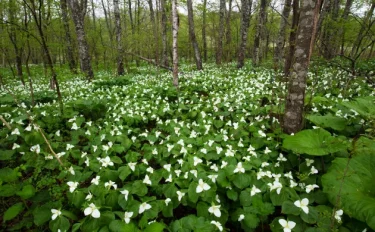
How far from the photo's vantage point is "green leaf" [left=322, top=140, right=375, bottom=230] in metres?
2.14

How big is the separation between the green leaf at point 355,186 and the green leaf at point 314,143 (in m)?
0.19

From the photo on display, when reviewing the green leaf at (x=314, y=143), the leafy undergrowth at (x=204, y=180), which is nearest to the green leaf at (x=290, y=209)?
the leafy undergrowth at (x=204, y=180)

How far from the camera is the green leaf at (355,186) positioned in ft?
7.01

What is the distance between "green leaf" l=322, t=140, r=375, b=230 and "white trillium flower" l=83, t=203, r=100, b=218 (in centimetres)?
249

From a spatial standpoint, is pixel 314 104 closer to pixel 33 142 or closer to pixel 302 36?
pixel 302 36

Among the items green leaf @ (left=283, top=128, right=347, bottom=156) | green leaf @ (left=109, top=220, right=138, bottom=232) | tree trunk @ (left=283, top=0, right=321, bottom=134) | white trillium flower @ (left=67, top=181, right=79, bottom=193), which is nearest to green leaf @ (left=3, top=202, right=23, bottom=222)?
white trillium flower @ (left=67, top=181, right=79, bottom=193)

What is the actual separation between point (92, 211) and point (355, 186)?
287 centimetres

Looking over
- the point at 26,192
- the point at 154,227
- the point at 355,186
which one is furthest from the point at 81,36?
the point at 355,186

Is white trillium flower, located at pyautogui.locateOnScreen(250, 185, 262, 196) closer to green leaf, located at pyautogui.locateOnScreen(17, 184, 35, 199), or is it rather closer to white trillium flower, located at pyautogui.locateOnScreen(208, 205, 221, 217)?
white trillium flower, located at pyautogui.locateOnScreen(208, 205, 221, 217)

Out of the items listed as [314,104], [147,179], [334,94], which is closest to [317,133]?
[314,104]

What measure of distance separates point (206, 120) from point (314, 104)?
8.12 ft

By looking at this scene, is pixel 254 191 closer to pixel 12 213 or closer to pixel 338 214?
pixel 338 214

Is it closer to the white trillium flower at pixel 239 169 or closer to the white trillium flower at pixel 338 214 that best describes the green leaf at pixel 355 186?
the white trillium flower at pixel 338 214

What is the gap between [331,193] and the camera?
2414mm
